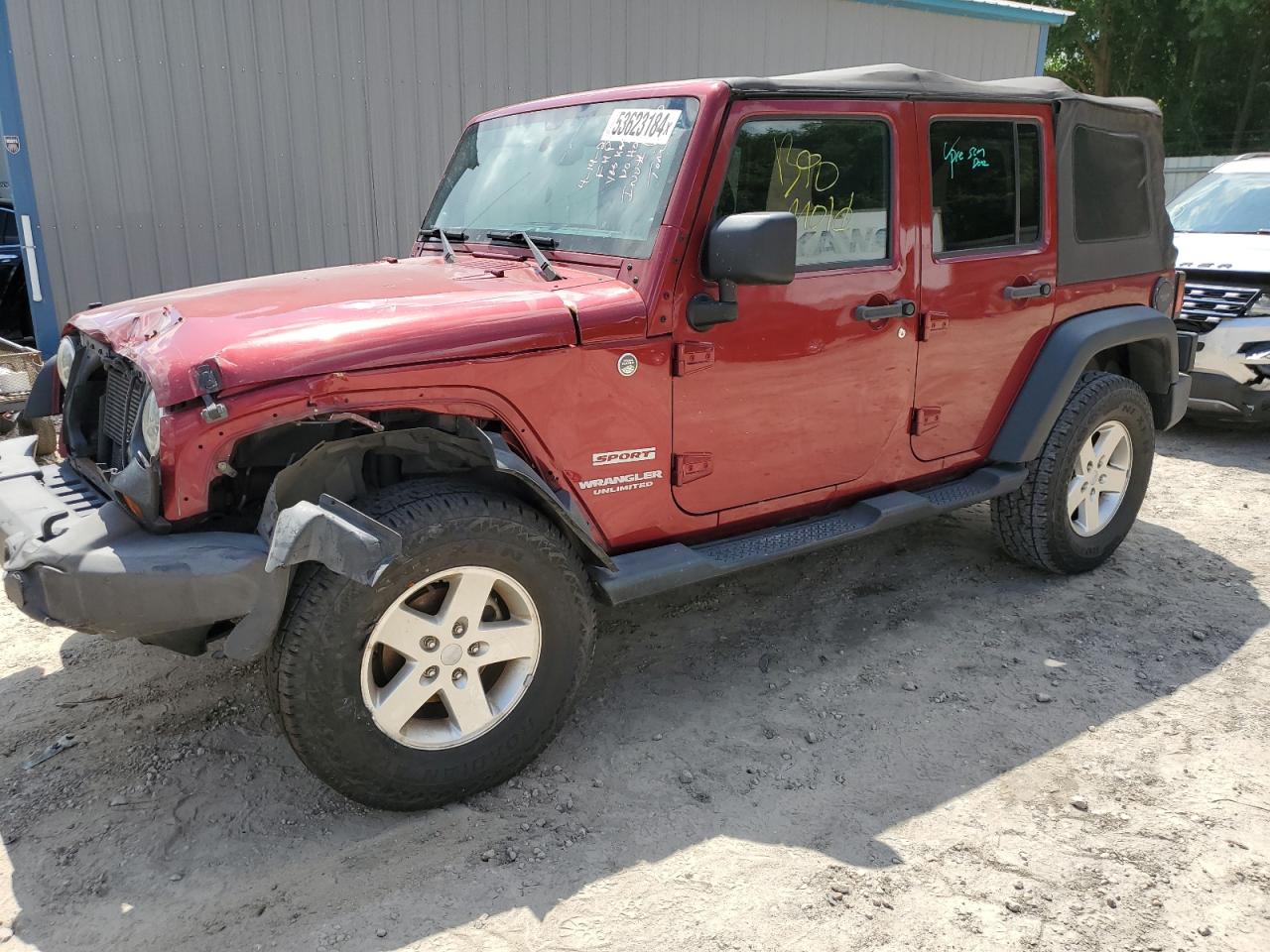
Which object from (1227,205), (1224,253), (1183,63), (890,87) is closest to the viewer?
(890,87)

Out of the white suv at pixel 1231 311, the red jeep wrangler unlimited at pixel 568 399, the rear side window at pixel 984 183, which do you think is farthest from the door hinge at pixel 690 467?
the white suv at pixel 1231 311

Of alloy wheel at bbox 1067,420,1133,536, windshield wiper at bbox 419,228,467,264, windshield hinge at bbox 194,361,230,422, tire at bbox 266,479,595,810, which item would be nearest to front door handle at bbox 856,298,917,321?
alloy wheel at bbox 1067,420,1133,536

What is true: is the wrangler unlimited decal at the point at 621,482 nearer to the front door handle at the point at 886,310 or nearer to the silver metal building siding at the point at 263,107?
the front door handle at the point at 886,310

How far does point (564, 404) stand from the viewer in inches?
113

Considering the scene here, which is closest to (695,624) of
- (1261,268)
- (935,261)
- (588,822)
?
(588,822)

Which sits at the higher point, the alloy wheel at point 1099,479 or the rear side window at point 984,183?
the rear side window at point 984,183

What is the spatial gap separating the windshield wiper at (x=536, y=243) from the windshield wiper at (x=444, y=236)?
0.61 ft

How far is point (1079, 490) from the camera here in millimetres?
4355

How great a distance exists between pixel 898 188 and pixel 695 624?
73.3 inches

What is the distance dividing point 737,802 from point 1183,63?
93.6 ft

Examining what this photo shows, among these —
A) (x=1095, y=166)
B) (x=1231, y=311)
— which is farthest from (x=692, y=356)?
(x=1231, y=311)

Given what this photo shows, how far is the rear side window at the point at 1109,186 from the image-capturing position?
13.7 feet

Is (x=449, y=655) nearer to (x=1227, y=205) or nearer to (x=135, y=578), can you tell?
(x=135, y=578)

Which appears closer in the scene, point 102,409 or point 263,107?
point 102,409
